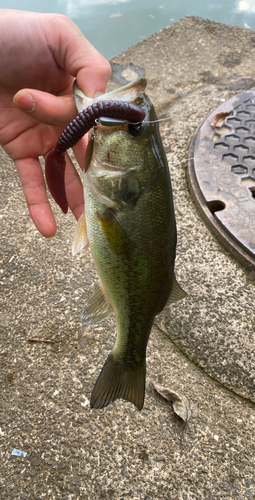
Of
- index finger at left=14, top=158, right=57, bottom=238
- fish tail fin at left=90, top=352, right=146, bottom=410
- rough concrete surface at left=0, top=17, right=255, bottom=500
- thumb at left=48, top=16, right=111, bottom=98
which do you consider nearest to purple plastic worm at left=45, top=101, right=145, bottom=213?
thumb at left=48, top=16, right=111, bottom=98

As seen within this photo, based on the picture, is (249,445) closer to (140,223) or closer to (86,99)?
(140,223)

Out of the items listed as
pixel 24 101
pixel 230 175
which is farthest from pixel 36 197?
pixel 230 175

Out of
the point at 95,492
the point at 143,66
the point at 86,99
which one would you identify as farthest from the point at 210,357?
the point at 143,66

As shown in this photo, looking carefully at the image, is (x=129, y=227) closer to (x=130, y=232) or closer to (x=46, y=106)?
(x=130, y=232)

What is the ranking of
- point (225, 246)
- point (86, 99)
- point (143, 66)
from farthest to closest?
point (143, 66), point (225, 246), point (86, 99)

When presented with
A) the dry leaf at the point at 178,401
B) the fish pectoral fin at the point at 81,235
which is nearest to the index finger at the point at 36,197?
the fish pectoral fin at the point at 81,235

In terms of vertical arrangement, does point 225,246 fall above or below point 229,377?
above

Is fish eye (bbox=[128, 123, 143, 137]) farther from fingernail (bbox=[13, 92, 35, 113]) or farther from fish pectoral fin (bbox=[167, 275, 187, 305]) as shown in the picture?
fish pectoral fin (bbox=[167, 275, 187, 305])
